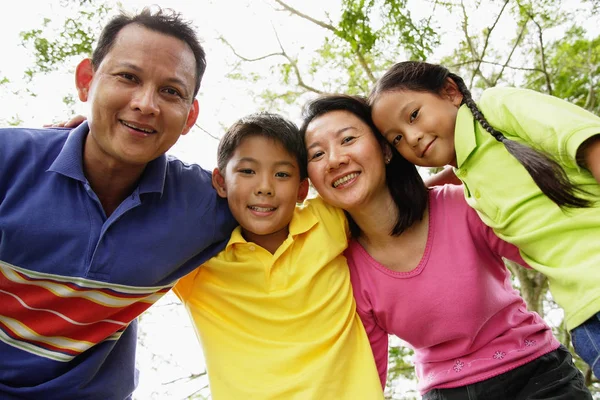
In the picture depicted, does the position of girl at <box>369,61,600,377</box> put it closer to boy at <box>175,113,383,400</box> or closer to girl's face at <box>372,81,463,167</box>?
girl's face at <box>372,81,463,167</box>

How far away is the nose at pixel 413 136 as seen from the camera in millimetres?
1716

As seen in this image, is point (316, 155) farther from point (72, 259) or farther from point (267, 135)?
point (72, 259)

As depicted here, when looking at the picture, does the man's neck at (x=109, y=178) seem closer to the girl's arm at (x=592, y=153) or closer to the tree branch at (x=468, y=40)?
the girl's arm at (x=592, y=153)

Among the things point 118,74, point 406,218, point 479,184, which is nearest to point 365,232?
point 406,218

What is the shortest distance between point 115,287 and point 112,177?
0.43 meters

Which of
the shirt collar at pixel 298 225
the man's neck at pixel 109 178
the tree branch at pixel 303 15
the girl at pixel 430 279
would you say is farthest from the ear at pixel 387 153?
the tree branch at pixel 303 15

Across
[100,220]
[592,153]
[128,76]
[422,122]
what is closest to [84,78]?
[128,76]

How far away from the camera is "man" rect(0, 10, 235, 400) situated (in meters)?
1.53

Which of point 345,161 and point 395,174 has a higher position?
point 345,161

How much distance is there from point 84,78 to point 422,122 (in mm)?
1324

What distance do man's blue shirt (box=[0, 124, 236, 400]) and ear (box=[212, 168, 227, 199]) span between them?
0.48 feet

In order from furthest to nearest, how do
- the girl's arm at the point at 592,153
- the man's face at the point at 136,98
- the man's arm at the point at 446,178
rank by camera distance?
1. the man's arm at the point at 446,178
2. the man's face at the point at 136,98
3. the girl's arm at the point at 592,153

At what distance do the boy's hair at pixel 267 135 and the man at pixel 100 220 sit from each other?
0.84 feet

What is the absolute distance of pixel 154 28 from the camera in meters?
1.75
